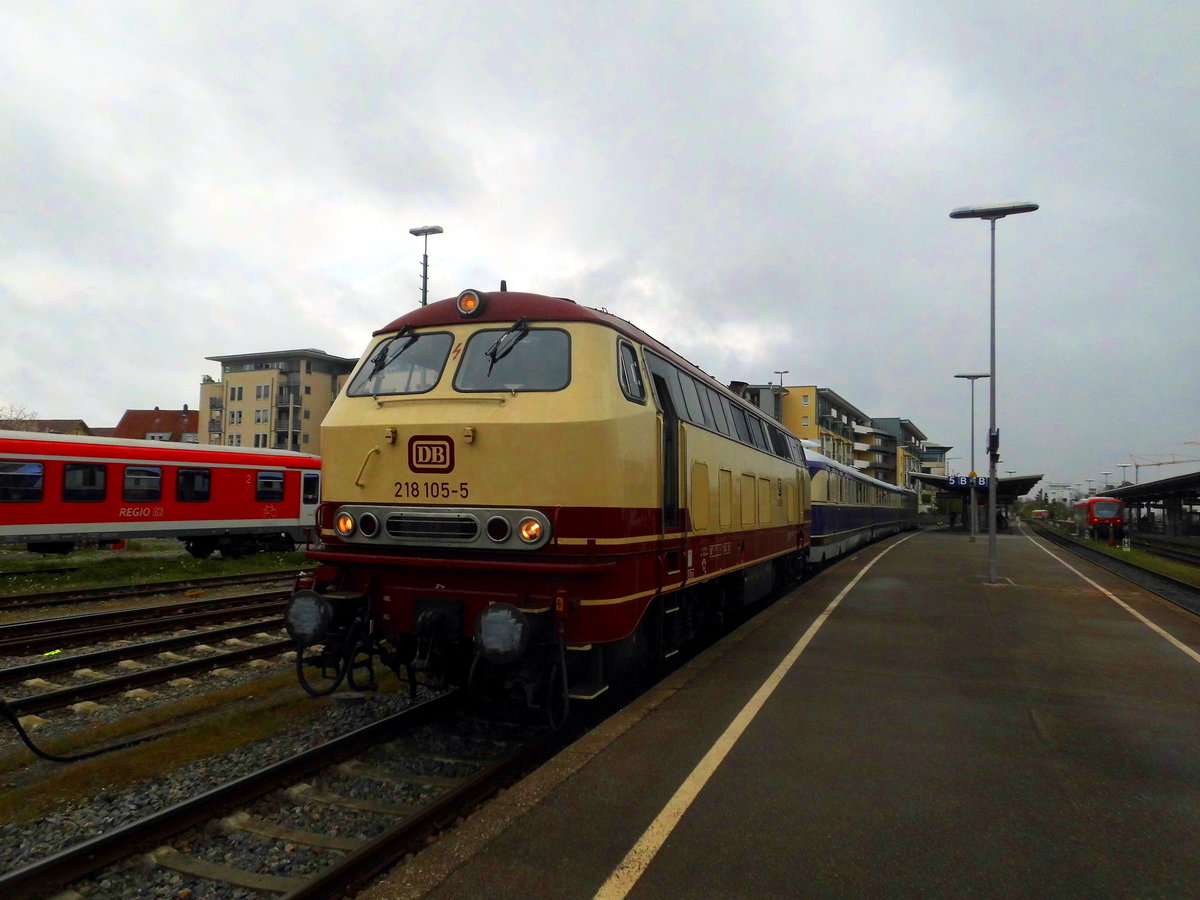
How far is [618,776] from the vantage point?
470 centimetres

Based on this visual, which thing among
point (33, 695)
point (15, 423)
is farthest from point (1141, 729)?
point (15, 423)

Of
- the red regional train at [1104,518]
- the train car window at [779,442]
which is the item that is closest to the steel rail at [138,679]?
the train car window at [779,442]

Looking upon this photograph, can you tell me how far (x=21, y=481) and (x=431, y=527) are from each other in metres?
14.8

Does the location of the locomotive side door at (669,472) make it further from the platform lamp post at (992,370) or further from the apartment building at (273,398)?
the apartment building at (273,398)

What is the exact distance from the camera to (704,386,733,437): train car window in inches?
345

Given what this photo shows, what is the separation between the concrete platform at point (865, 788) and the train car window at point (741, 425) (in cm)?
264

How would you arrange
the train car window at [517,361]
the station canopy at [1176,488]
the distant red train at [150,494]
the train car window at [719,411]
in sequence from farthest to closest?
the station canopy at [1176,488]
the distant red train at [150,494]
the train car window at [719,411]
the train car window at [517,361]

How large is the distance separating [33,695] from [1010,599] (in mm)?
13827

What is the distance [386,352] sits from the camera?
652cm

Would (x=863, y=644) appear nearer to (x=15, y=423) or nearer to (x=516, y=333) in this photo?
(x=516, y=333)

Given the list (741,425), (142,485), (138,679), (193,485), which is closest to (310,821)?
(138,679)

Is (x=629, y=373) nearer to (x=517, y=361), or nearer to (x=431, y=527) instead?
(x=517, y=361)

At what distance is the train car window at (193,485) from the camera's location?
1892 centimetres

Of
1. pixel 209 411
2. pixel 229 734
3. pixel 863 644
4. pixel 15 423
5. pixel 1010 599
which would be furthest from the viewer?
pixel 209 411
